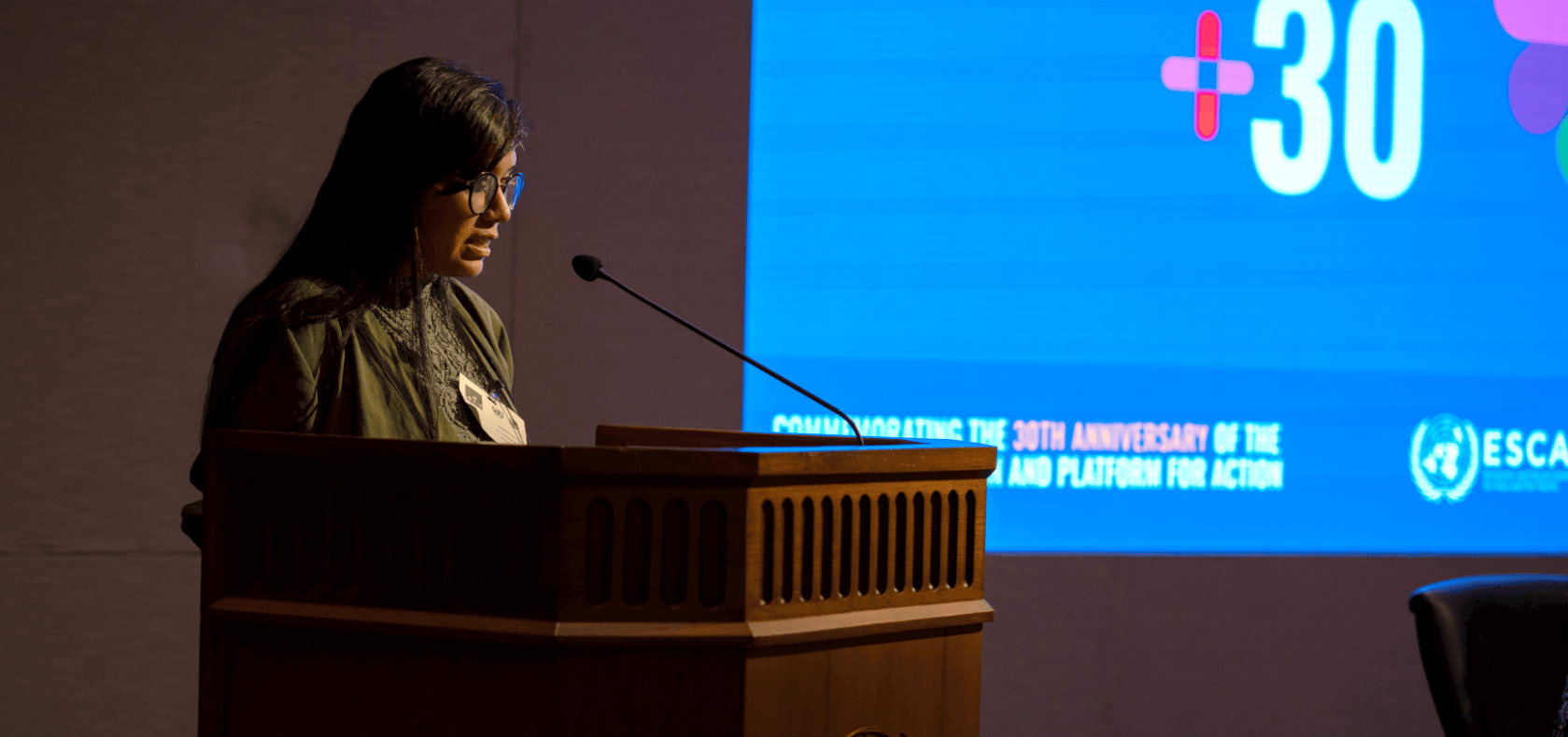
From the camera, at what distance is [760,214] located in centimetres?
261

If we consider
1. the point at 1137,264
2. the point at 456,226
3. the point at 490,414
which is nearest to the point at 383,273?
the point at 456,226

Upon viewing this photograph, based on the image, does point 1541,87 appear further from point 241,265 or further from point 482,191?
point 241,265

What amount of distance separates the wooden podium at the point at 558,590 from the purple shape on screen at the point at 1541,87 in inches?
100

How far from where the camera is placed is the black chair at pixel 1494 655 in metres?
1.48

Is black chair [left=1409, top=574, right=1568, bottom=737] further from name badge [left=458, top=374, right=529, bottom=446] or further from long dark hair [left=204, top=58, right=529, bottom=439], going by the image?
long dark hair [left=204, top=58, right=529, bottom=439]

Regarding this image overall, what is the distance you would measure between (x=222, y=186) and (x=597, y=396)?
0.93 metres

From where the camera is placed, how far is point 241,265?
2463 mm

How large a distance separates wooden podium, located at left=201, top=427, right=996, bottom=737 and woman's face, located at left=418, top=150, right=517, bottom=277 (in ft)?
1.28

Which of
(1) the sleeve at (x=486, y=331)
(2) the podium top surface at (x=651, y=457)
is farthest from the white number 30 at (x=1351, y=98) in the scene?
(2) the podium top surface at (x=651, y=457)

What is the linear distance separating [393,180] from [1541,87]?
276cm

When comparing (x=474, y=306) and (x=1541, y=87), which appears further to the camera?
(x=1541, y=87)

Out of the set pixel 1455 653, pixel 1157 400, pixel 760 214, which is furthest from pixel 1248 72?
pixel 1455 653

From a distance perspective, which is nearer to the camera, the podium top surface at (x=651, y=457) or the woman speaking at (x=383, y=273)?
the podium top surface at (x=651, y=457)

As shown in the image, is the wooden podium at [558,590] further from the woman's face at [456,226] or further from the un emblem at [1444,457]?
Answer: the un emblem at [1444,457]
